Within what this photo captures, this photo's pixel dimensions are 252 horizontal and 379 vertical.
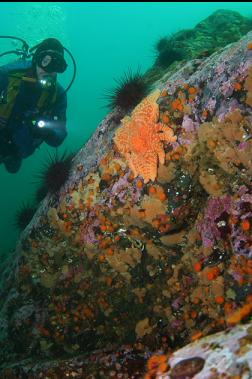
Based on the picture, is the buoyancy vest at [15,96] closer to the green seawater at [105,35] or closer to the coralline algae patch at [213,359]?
the coralline algae patch at [213,359]

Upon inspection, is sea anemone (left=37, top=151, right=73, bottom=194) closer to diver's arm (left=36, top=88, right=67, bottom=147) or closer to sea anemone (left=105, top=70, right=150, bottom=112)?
sea anemone (left=105, top=70, right=150, bottom=112)

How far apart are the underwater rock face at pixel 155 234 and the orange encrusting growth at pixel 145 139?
0.04ft

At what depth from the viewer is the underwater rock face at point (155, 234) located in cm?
329

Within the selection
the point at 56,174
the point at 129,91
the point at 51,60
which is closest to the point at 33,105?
the point at 51,60

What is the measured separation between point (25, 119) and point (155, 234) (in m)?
4.91

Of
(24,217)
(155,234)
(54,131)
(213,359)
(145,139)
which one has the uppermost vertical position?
(54,131)

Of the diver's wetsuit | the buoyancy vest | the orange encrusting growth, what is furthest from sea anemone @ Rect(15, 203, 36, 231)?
the orange encrusting growth

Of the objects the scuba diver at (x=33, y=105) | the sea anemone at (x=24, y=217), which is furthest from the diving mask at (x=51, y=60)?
the sea anemone at (x=24, y=217)

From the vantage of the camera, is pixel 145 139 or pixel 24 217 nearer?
pixel 145 139

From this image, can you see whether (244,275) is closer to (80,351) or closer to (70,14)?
(80,351)

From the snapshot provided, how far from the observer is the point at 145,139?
12.2 feet

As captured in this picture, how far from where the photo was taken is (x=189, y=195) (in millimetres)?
3646

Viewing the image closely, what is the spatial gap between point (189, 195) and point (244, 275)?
976 millimetres

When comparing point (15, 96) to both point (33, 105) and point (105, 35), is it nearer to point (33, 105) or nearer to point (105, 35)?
point (33, 105)
